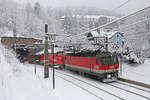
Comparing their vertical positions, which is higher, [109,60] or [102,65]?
[109,60]

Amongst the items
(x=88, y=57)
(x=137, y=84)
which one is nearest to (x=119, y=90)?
(x=137, y=84)

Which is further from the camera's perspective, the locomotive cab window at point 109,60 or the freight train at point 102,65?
the locomotive cab window at point 109,60

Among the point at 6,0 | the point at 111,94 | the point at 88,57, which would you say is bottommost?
the point at 111,94

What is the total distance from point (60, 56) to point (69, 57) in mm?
5224

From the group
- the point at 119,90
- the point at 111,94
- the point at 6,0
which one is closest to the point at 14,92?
the point at 111,94

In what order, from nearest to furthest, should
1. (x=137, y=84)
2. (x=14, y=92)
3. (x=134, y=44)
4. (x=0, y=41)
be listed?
(x=14, y=92), (x=137, y=84), (x=134, y=44), (x=0, y=41)

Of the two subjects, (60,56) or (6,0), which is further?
(6,0)

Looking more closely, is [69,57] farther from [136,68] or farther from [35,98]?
[35,98]

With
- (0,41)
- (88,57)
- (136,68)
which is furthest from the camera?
(0,41)

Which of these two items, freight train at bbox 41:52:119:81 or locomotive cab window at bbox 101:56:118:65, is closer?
freight train at bbox 41:52:119:81

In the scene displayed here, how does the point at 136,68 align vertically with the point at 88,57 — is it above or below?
below

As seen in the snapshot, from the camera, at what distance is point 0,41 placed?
49.0 meters

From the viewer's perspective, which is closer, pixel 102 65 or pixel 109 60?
pixel 102 65

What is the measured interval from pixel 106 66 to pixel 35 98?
8.49 meters
